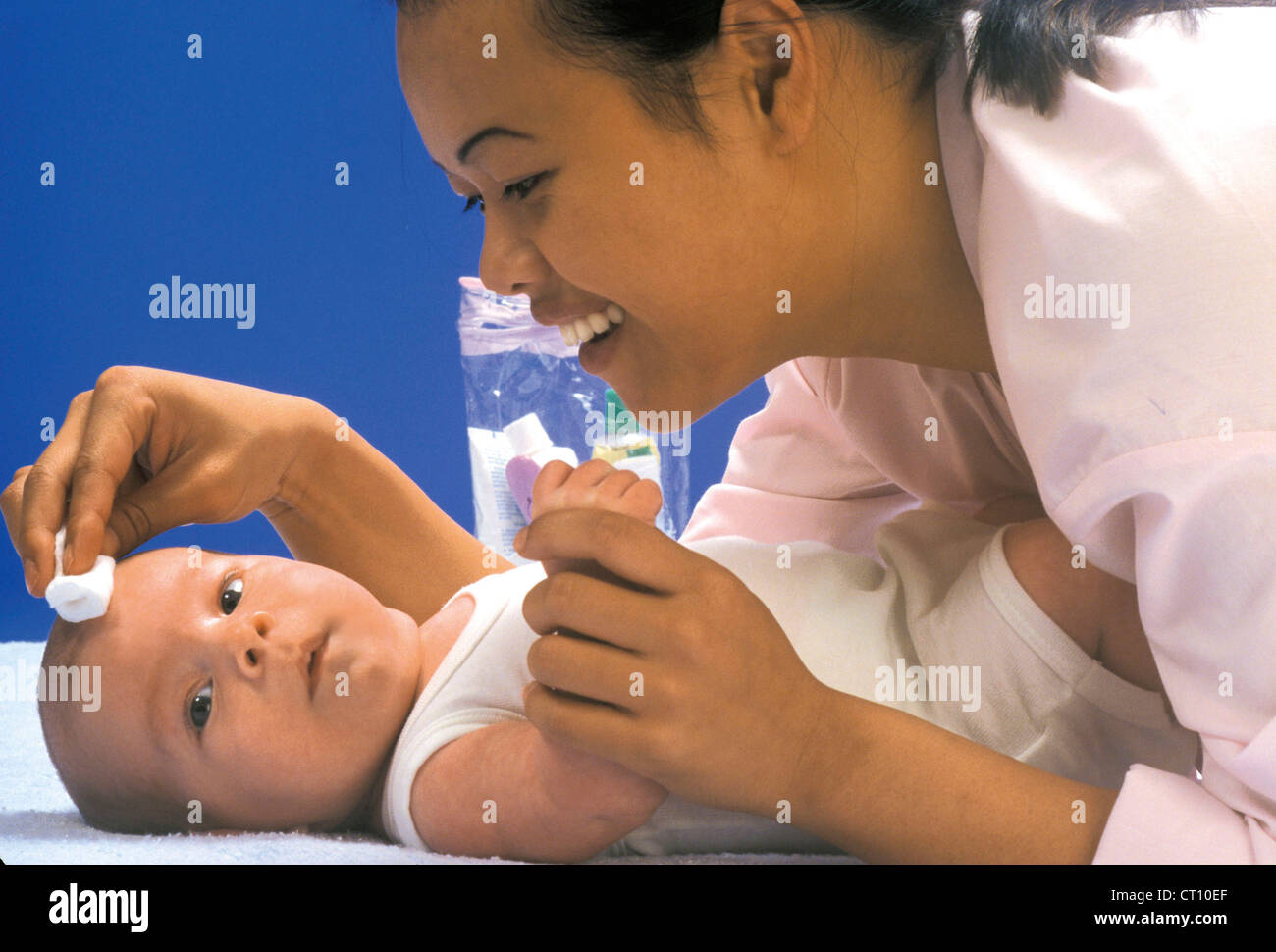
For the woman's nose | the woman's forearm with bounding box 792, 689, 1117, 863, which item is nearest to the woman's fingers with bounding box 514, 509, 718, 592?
the woman's forearm with bounding box 792, 689, 1117, 863

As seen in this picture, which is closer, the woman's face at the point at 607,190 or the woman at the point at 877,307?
the woman at the point at 877,307

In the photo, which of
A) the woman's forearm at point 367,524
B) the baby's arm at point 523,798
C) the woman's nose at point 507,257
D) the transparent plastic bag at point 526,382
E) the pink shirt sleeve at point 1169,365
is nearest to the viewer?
the pink shirt sleeve at point 1169,365

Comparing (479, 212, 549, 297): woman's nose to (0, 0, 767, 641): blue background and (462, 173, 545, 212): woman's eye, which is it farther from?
(0, 0, 767, 641): blue background

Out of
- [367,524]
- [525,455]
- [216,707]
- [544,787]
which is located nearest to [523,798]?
[544,787]

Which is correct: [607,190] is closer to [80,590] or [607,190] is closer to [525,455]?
[80,590]

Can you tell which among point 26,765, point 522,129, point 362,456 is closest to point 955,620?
point 522,129

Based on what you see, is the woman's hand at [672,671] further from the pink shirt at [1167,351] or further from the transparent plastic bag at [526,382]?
the transparent plastic bag at [526,382]

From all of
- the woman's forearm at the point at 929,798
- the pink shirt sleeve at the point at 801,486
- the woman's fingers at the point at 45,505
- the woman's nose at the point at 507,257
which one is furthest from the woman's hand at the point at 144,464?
the woman's forearm at the point at 929,798

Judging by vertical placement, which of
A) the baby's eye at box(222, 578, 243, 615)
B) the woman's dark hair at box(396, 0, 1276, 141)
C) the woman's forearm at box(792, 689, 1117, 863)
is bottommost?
the woman's forearm at box(792, 689, 1117, 863)

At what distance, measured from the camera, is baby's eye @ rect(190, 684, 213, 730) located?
856 millimetres

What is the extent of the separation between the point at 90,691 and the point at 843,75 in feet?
2.31

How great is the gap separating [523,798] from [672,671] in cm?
16

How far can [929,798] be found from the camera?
2.19 ft

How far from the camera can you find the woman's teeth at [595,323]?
0.89 metres
